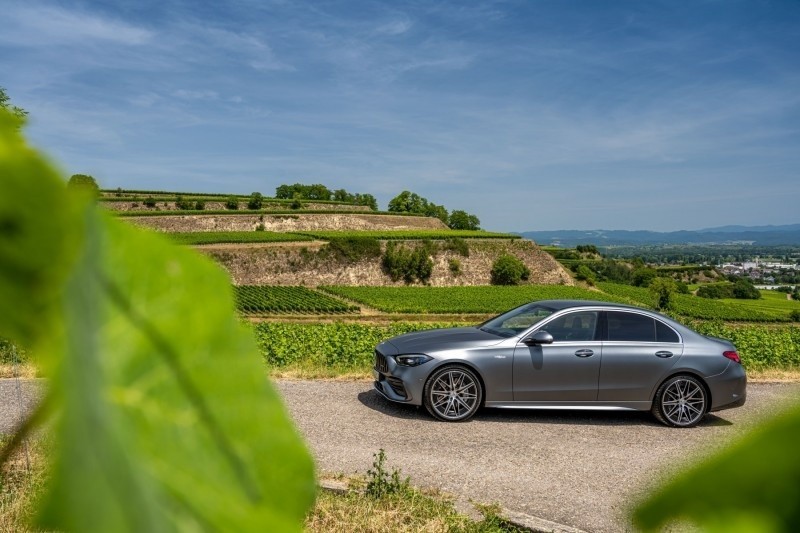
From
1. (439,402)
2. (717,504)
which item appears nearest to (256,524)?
(717,504)

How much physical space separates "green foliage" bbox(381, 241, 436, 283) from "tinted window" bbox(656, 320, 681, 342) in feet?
173

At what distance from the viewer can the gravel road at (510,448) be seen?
5618 mm

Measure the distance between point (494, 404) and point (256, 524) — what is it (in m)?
7.71

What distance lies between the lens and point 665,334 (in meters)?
7.75

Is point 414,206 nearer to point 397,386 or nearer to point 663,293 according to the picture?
point 663,293

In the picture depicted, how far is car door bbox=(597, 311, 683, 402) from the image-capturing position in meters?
7.59

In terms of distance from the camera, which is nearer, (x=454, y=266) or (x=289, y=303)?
(x=289, y=303)

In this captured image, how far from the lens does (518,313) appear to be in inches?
322

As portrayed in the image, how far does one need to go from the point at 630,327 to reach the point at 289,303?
36965 millimetres

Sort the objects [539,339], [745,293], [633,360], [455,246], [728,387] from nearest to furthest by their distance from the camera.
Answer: [539,339], [633,360], [728,387], [455,246], [745,293]

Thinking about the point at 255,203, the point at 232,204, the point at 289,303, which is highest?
the point at 255,203

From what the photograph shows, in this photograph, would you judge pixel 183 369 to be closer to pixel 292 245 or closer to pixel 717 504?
pixel 717 504

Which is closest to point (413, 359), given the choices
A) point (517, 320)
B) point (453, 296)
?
point (517, 320)

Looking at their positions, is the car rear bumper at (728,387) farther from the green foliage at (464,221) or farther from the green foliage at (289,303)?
the green foliage at (464,221)
